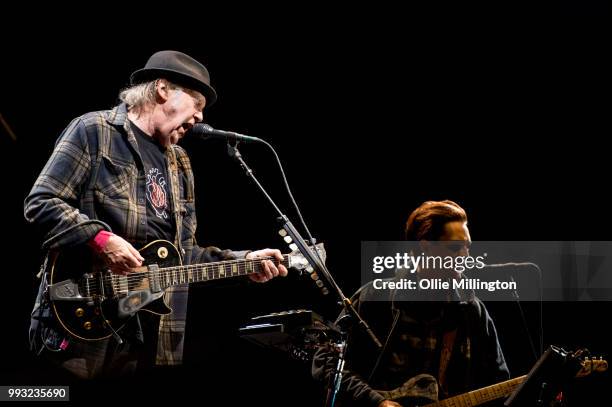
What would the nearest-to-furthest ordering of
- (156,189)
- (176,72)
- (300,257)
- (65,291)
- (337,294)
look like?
(65,291)
(337,294)
(156,189)
(176,72)
(300,257)

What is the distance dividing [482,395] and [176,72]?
2.18 metres

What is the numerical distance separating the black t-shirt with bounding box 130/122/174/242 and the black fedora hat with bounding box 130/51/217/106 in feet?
0.92

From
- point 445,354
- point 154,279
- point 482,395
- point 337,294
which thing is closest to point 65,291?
point 154,279

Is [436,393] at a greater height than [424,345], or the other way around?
[424,345]

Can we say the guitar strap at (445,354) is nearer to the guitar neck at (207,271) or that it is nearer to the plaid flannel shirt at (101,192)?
the guitar neck at (207,271)

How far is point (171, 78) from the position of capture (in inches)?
109

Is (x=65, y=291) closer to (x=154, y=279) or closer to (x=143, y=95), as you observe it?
(x=154, y=279)

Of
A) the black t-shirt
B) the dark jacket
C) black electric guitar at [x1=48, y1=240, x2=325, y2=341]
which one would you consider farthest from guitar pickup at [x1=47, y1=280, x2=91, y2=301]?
the dark jacket

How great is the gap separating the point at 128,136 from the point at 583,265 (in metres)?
2.99

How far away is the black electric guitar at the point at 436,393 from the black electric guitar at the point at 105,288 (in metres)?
1.19

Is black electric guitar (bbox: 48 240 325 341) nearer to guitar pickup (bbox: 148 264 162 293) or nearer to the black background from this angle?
guitar pickup (bbox: 148 264 162 293)

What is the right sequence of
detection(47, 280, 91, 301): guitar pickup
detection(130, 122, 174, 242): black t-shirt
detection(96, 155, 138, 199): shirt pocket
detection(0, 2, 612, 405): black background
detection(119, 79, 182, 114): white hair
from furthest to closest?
1. detection(0, 2, 612, 405): black background
2. detection(119, 79, 182, 114): white hair
3. detection(130, 122, 174, 242): black t-shirt
4. detection(96, 155, 138, 199): shirt pocket
5. detection(47, 280, 91, 301): guitar pickup

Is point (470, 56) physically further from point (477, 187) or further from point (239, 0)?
point (239, 0)

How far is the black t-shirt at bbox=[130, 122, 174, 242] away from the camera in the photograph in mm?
2564
